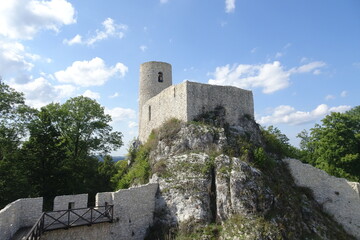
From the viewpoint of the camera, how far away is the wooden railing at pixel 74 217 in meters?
11.3

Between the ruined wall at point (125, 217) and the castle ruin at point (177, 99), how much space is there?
21.0 feet

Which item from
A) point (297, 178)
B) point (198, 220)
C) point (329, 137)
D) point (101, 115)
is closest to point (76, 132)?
point (101, 115)

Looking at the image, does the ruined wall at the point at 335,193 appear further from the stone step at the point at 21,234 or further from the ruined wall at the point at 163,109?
the stone step at the point at 21,234

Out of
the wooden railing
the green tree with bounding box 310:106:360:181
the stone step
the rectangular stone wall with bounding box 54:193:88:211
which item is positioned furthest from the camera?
the green tree with bounding box 310:106:360:181

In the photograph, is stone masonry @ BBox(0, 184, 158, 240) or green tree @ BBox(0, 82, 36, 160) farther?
green tree @ BBox(0, 82, 36, 160)

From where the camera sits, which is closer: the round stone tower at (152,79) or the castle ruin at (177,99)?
the castle ruin at (177,99)

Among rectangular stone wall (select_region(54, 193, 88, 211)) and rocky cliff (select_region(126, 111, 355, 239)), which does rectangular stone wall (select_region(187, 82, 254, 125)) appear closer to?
rocky cliff (select_region(126, 111, 355, 239))

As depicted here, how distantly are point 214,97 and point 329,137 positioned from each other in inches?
488

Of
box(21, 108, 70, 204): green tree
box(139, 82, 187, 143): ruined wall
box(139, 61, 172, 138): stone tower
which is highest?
box(139, 61, 172, 138): stone tower

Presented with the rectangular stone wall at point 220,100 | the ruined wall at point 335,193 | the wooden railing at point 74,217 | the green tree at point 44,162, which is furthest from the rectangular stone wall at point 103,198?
the ruined wall at point 335,193

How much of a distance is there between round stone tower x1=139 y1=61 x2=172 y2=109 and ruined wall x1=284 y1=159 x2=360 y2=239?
12995 millimetres

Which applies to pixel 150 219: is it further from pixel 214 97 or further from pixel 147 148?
pixel 214 97

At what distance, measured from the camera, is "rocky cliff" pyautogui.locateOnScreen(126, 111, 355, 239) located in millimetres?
13094

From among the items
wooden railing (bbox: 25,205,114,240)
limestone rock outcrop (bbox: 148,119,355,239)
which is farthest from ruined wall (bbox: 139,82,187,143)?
wooden railing (bbox: 25,205,114,240)
